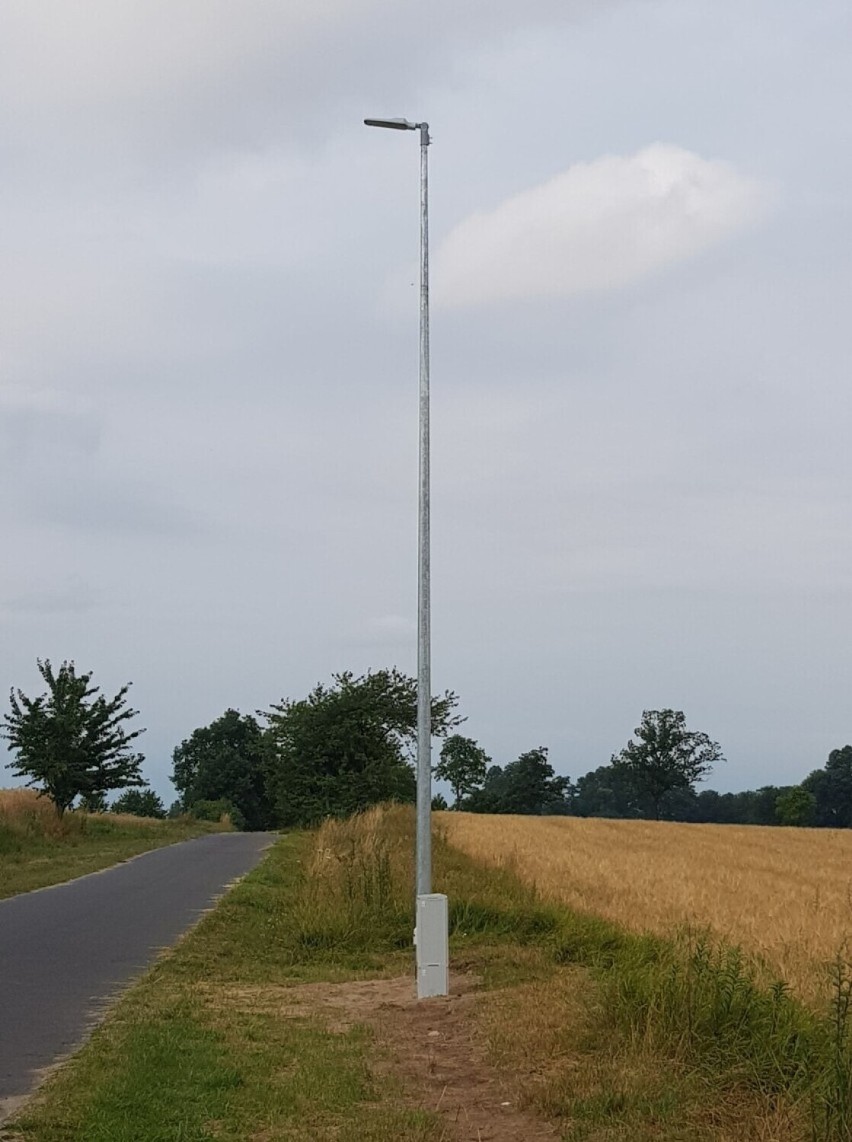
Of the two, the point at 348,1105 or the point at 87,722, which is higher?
the point at 87,722

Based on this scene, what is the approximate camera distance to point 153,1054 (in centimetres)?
947

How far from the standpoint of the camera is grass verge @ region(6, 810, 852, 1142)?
7.33m

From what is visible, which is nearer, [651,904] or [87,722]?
[651,904]

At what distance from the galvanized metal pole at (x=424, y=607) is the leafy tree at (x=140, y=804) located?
91.1 meters

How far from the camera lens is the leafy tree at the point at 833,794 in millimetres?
136875

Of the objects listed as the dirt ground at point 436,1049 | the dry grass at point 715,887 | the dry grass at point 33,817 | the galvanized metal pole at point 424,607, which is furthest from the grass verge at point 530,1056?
the dry grass at point 33,817

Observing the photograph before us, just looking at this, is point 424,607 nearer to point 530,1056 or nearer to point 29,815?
point 530,1056

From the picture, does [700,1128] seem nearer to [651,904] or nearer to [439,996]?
[439,996]

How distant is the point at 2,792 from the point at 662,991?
40402mm

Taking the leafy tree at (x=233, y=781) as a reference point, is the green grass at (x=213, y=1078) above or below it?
below

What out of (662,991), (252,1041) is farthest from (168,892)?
(662,991)

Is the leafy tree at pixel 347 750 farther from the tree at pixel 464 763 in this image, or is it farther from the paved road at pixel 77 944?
the tree at pixel 464 763

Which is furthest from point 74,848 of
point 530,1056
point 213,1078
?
point 530,1056

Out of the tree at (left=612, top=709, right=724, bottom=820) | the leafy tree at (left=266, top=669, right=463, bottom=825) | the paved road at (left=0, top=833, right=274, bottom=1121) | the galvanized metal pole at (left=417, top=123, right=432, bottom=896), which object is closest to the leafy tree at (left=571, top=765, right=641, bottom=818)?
the tree at (left=612, top=709, right=724, bottom=820)
